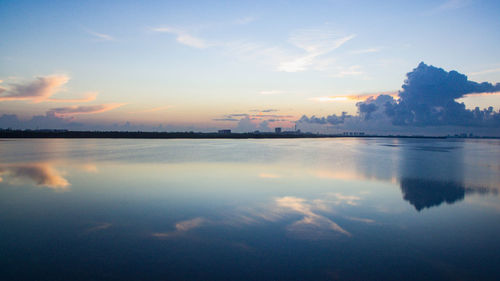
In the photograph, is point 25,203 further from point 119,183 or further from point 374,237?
point 374,237

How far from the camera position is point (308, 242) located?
22.4 feet

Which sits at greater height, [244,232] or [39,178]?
[39,178]

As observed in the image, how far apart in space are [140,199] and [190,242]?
511 cm

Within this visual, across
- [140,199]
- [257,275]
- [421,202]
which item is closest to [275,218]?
[257,275]

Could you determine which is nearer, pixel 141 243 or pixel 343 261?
pixel 343 261

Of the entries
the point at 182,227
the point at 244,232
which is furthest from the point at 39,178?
the point at 244,232

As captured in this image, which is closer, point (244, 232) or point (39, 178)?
point (244, 232)

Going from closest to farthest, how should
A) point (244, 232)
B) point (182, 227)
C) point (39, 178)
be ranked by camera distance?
point (244, 232) → point (182, 227) → point (39, 178)

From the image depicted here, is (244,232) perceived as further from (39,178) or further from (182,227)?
(39,178)

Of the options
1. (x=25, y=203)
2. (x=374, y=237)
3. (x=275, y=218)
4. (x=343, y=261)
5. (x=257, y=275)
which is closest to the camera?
(x=257, y=275)

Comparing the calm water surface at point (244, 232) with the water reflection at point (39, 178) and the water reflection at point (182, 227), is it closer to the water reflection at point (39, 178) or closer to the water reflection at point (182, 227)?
the water reflection at point (182, 227)

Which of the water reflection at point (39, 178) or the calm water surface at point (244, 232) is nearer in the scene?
the calm water surface at point (244, 232)

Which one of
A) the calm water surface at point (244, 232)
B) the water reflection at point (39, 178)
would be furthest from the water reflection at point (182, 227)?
the water reflection at point (39, 178)

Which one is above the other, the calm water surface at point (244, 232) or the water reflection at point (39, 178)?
the water reflection at point (39, 178)
